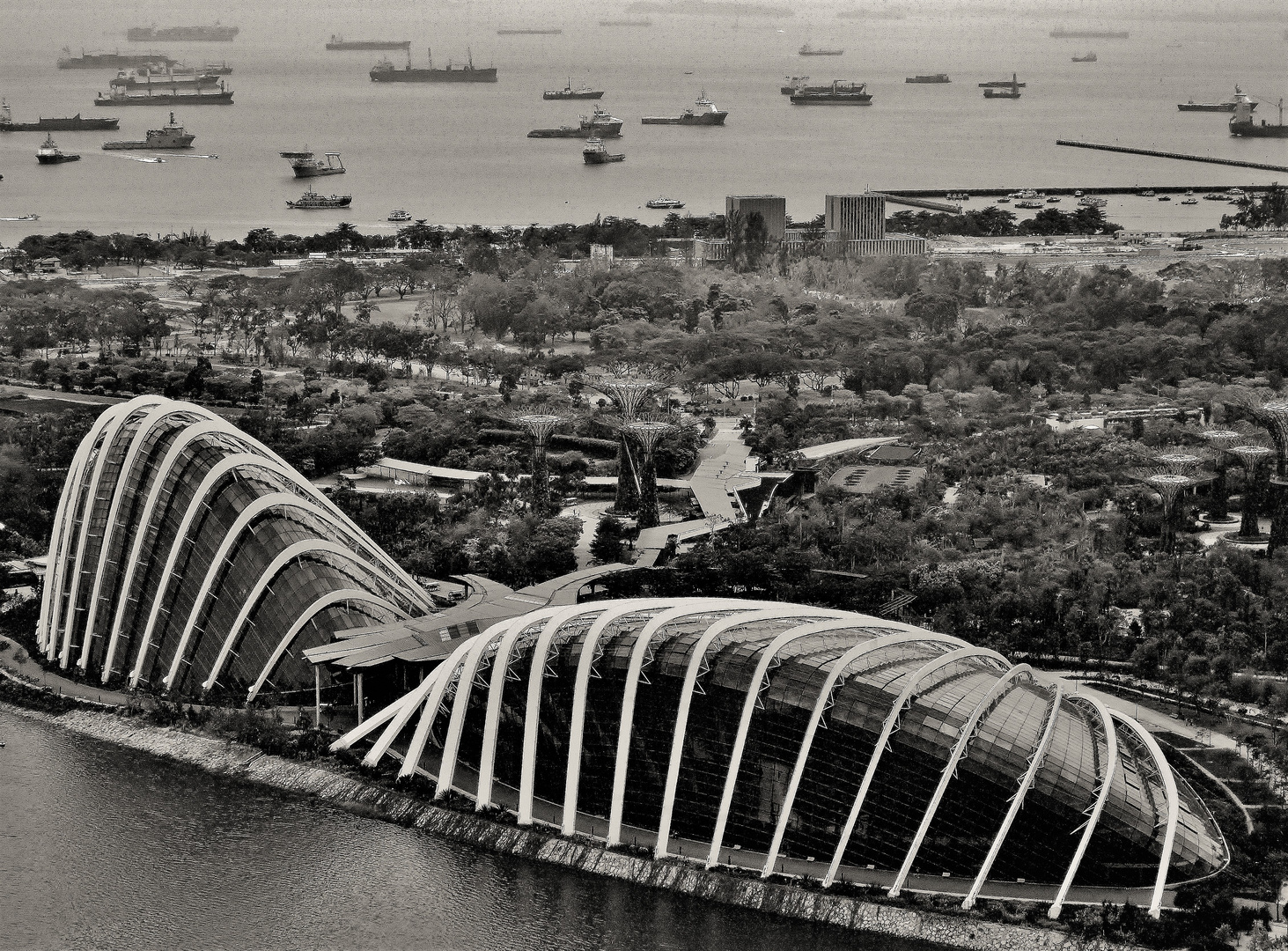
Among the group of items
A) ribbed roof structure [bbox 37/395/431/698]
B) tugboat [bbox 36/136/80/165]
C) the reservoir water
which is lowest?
the reservoir water

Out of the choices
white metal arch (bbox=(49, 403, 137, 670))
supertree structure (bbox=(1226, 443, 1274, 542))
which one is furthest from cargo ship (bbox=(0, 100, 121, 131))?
supertree structure (bbox=(1226, 443, 1274, 542))

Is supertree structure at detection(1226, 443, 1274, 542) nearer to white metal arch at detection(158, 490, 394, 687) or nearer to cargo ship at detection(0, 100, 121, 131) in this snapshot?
white metal arch at detection(158, 490, 394, 687)

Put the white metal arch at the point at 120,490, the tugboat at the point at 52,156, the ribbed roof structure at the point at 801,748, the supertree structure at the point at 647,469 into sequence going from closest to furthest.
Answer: the ribbed roof structure at the point at 801,748 < the white metal arch at the point at 120,490 < the supertree structure at the point at 647,469 < the tugboat at the point at 52,156

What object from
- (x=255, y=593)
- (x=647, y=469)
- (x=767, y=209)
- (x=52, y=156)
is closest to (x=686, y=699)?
(x=255, y=593)

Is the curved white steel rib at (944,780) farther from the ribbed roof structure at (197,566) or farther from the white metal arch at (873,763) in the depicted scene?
the ribbed roof structure at (197,566)

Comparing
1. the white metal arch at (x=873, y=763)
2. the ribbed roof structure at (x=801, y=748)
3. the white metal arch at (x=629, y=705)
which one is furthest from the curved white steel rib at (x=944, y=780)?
the white metal arch at (x=629, y=705)

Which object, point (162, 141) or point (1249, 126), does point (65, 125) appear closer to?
point (162, 141)

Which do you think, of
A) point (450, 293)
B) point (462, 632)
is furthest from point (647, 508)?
point (450, 293)
